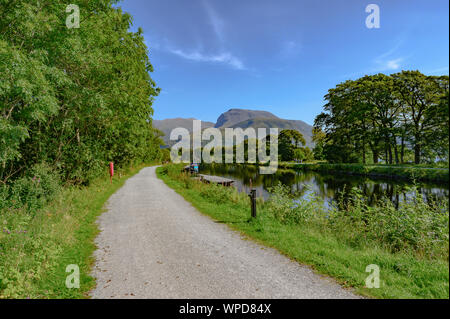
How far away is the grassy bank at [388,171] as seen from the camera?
2393 millimetres

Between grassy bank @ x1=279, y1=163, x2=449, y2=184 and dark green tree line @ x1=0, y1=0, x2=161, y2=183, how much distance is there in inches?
335

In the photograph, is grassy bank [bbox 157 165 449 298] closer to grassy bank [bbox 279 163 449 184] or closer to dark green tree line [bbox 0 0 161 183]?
grassy bank [bbox 279 163 449 184]

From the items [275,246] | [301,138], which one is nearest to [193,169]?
[275,246]

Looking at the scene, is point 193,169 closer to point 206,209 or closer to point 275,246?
point 206,209

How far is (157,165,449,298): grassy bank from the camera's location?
3.64m

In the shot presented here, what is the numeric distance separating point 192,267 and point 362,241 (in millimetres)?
5035

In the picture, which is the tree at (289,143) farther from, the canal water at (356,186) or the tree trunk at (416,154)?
the tree trunk at (416,154)

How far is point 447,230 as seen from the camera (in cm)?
204

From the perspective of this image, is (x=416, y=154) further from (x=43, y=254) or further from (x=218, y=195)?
(x=218, y=195)

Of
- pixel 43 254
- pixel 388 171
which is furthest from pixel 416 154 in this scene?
pixel 388 171

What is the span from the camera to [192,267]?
492cm

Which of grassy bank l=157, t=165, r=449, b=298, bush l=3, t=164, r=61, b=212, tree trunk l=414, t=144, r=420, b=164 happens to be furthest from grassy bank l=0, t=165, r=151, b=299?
tree trunk l=414, t=144, r=420, b=164
